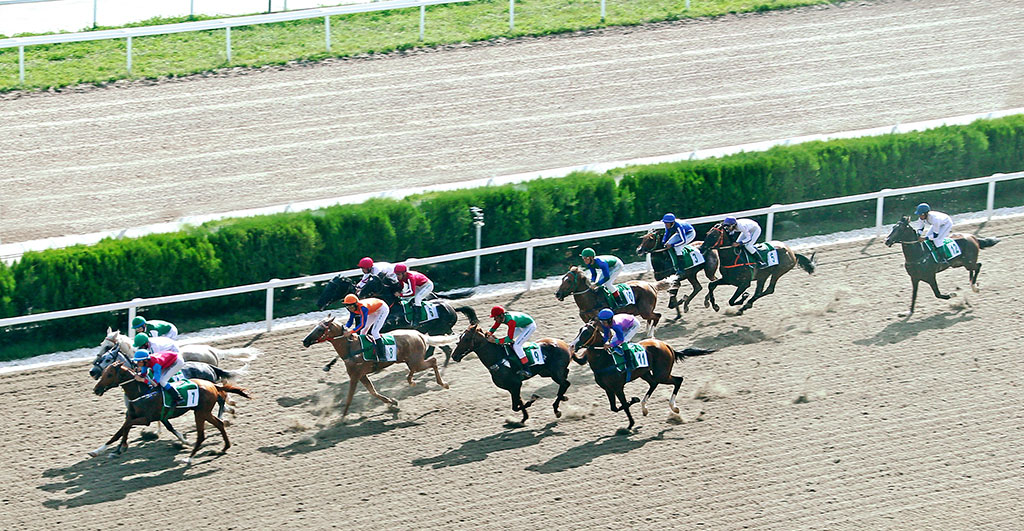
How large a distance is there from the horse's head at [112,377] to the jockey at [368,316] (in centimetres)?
236

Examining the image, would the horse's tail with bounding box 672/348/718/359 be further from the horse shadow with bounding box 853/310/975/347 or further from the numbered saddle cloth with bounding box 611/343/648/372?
the horse shadow with bounding box 853/310/975/347

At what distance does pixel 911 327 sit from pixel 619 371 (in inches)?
178

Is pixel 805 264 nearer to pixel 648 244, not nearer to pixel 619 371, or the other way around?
pixel 648 244

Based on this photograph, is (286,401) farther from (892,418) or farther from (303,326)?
(892,418)

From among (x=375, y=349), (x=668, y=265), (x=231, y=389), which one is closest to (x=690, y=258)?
(x=668, y=265)

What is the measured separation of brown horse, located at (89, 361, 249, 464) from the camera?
1273cm

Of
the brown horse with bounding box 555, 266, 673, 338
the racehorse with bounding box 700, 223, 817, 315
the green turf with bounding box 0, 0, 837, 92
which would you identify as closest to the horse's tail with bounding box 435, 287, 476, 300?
the brown horse with bounding box 555, 266, 673, 338

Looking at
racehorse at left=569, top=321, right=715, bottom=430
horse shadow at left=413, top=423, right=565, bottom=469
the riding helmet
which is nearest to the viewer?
horse shadow at left=413, top=423, right=565, bottom=469

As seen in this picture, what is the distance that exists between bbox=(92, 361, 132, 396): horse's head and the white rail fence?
8.38 ft

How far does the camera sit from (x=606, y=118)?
73.9 feet

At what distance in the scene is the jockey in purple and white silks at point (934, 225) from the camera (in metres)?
16.3

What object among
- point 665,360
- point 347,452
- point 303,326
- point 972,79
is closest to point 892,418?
point 665,360

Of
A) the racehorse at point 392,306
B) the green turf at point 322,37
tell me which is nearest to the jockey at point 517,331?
the racehorse at point 392,306

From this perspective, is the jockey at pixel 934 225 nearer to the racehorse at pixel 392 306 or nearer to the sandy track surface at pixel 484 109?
the racehorse at pixel 392 306
